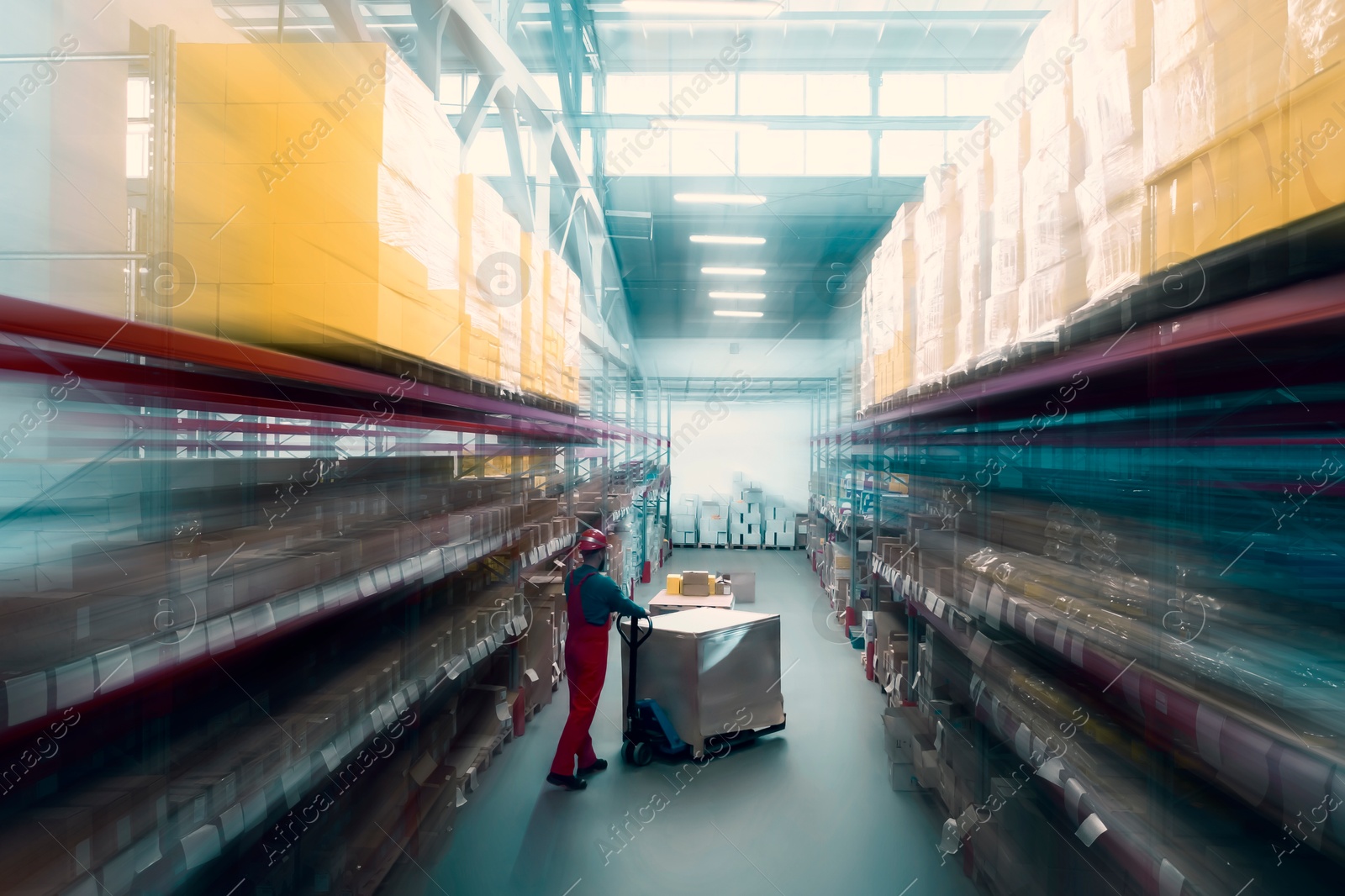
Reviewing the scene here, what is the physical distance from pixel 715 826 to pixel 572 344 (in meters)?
3.34

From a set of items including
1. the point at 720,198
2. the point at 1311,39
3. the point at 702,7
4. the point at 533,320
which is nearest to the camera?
the point at 1311,39

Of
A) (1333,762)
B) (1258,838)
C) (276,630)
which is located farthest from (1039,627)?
(276,630)

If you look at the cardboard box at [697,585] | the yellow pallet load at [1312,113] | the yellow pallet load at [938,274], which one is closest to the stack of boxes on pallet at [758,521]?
the cardboard box at [697,585]

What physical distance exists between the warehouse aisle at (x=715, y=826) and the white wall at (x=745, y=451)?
957cm

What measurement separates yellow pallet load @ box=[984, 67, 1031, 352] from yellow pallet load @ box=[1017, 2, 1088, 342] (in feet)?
0.18

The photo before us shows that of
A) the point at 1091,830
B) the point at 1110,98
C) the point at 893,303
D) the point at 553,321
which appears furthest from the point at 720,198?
the point at 1091,830

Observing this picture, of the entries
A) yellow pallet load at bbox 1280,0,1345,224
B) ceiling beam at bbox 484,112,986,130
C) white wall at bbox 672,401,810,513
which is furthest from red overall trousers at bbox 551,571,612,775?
white wall at bbox 672,401,810,513

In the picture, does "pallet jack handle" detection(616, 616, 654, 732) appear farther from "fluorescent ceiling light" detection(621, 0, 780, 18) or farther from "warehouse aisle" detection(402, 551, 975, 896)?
"fluorescent ceiling light" detection(621, 0, 780, 18)

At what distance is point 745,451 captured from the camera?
48.1 ft

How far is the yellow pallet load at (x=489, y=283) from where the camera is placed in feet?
8.76

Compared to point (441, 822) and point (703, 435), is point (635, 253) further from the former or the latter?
point (441, 822)

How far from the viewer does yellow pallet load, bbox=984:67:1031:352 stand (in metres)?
2.33

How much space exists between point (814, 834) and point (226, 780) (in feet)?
9.27

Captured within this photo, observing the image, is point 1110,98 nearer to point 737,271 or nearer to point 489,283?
point 489,283
